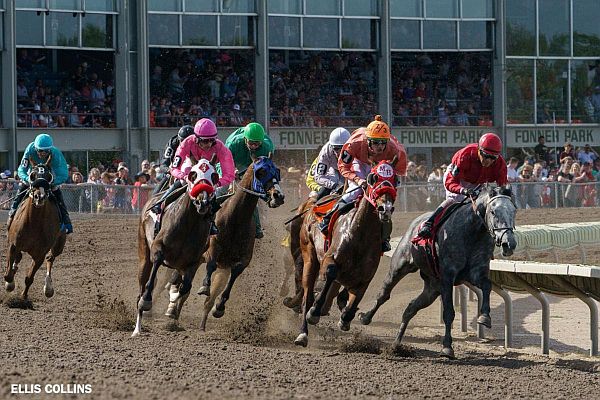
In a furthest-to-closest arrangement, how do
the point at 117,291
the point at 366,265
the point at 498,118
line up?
the point at 498,118 → the point at 117,291 → the point at 366,265

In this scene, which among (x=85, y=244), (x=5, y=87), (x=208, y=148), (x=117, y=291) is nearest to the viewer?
(x=208, y=148)

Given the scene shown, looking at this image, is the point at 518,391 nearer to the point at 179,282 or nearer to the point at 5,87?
the point at 179,282

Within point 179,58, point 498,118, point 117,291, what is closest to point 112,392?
point 117,291

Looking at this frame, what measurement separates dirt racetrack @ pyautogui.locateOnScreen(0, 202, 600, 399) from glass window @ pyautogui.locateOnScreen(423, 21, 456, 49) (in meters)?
17.2

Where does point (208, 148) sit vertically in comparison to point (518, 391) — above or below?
above

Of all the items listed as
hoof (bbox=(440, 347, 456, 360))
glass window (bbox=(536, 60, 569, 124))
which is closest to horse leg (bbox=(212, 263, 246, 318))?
hoof (bbox=(440, 347, 456, 360))

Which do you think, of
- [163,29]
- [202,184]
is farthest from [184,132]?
[163,29]

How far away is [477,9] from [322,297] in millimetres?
23420

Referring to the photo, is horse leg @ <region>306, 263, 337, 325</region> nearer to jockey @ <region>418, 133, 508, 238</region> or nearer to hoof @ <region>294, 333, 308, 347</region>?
hoof @ <region>294, 333, 308, 347</region>

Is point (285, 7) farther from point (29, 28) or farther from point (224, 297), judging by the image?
point (224, 297)

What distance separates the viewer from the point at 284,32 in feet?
101

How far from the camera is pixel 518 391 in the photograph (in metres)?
8.13

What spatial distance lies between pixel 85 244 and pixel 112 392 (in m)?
12.6

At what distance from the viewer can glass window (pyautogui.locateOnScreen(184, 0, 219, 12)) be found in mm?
29797
